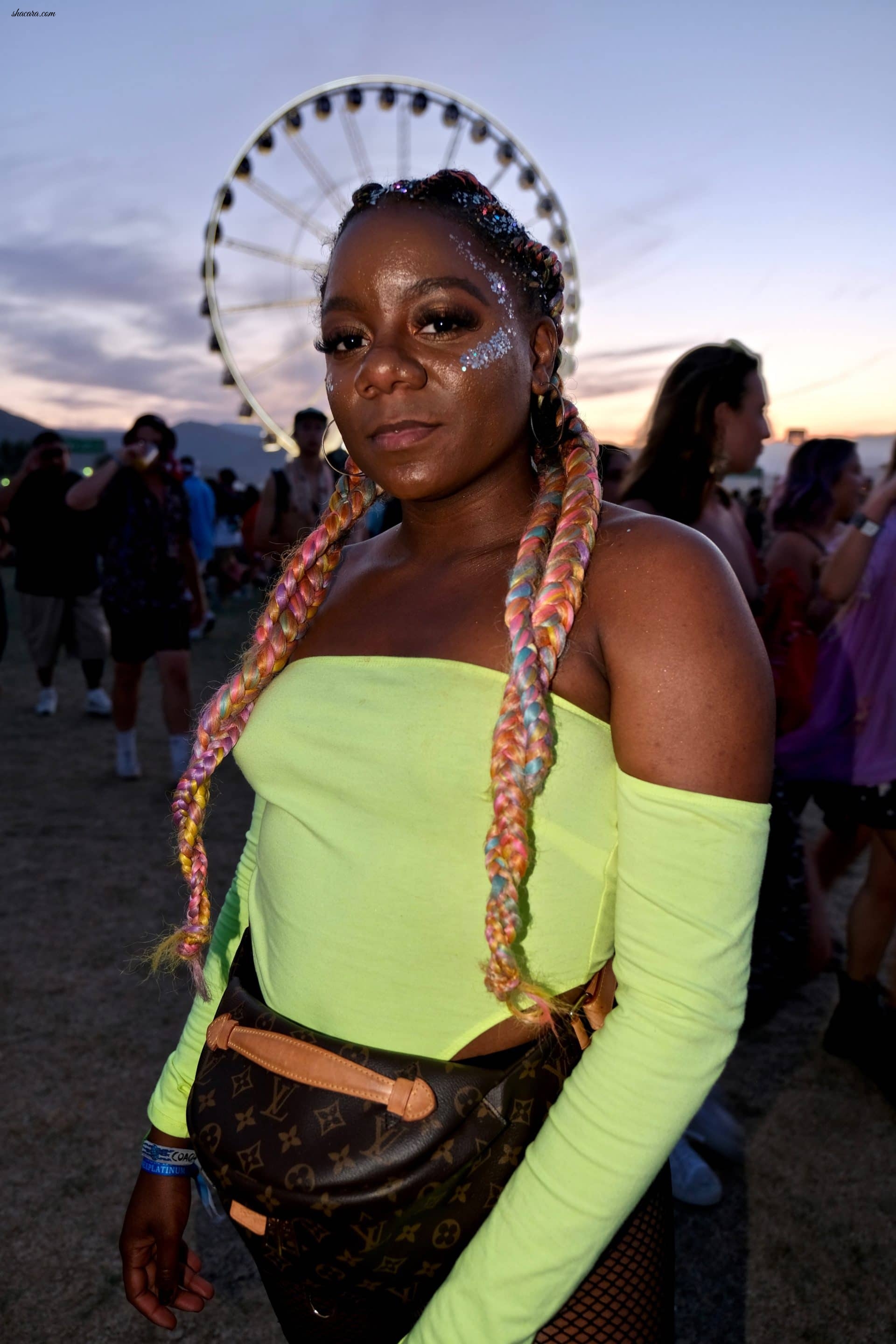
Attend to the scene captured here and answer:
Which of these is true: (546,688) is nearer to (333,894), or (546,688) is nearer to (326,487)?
(333,894)

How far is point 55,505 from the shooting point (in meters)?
6.89

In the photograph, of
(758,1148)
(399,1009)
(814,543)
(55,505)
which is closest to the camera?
(399,1009)

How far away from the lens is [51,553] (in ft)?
22.6

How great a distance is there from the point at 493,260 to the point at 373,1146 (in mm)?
1019

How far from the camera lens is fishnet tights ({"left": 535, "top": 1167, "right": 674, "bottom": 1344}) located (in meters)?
1.05

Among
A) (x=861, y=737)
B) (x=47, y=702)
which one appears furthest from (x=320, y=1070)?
(x=47, y=702)

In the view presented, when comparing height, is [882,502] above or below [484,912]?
above

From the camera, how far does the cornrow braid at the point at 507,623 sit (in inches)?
37.0

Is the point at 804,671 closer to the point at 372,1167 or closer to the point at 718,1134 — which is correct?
the point at 718,1134

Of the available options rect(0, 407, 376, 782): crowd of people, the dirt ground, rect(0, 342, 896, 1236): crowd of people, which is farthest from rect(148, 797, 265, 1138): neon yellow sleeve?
rect(0, 407, 376, 782): crowd of people

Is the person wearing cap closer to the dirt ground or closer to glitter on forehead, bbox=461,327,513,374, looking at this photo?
the dirt ground

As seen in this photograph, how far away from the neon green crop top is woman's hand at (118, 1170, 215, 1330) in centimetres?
41

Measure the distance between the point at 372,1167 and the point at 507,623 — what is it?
0.59 m

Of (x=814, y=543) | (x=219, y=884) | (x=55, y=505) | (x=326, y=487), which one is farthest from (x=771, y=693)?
(x=55, y=505)
